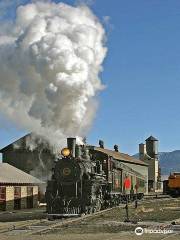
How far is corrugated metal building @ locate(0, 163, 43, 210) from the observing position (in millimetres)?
36594

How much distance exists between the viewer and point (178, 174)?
192 feet

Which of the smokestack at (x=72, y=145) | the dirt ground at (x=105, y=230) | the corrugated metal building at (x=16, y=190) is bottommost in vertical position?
the dirt ground at (x=105, y=230)

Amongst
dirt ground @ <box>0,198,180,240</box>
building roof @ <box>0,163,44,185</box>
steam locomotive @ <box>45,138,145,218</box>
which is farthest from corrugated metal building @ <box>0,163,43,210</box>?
dirt ground @ <box>0,198,180,240</box>

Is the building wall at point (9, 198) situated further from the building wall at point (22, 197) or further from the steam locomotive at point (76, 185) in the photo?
the steam locomotive at point (76, 185)

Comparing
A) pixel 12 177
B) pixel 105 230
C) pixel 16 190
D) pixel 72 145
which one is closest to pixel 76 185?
Answer: pixel 72 145

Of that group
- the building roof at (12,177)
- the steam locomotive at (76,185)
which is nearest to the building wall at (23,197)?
the building roof at (12,177)

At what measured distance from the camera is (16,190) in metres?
38.3

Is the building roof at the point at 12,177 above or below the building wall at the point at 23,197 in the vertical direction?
above

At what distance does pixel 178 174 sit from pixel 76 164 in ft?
107

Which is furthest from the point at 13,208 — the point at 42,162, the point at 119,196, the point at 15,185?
the point at 42,162

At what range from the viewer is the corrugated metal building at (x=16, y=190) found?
3659 centimetres

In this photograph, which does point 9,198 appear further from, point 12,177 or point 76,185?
point 76,185

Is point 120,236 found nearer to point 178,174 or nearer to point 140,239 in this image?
point 140,239

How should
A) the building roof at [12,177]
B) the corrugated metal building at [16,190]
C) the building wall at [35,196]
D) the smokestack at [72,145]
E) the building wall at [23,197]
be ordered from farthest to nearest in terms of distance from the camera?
the building wall at [35,196], the building wall at [23,197], the building roof at [12,177], the corrugated metal building at [16,190], the smokestack at [72,145]
